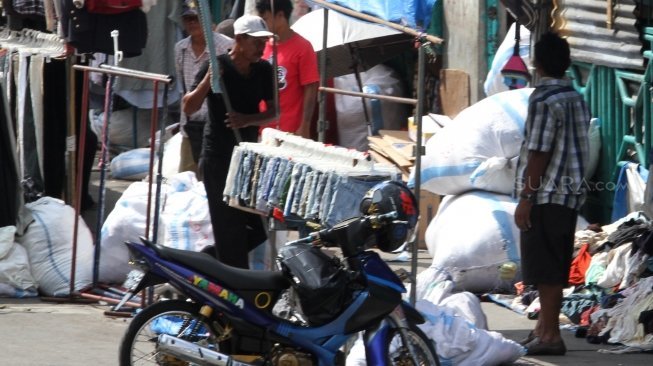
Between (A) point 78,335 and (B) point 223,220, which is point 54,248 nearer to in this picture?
(A) point 78,335

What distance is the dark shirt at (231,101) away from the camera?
8.84 m

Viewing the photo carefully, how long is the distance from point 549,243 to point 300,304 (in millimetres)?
1836

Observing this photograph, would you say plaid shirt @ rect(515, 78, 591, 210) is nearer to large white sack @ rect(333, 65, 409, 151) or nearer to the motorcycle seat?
the motorcycle seat

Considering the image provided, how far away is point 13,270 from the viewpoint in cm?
960

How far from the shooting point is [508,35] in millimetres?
11562

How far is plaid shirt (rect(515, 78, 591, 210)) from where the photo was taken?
7828mm

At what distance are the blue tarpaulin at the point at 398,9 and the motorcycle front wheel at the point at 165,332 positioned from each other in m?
2.29

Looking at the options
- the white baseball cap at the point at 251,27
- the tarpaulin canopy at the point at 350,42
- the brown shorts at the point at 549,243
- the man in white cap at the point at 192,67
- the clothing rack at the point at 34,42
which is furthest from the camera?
the tarpaulin canopy at the point at 350,42

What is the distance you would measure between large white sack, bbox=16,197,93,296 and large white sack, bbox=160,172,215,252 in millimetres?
543

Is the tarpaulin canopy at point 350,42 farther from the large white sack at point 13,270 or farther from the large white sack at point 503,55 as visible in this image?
the large white sack at point 13,270

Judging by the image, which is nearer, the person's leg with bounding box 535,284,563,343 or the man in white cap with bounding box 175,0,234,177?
the person's leg with bounding box 535,284,563,343

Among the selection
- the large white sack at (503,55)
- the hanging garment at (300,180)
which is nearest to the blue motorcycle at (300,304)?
the hanging garment at (300,180)

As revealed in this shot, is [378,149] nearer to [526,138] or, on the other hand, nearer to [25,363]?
[526,138]

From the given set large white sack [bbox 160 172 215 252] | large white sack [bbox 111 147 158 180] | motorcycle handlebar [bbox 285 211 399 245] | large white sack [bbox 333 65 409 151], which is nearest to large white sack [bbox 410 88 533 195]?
large white sack [bbox 160 172 215 252]
